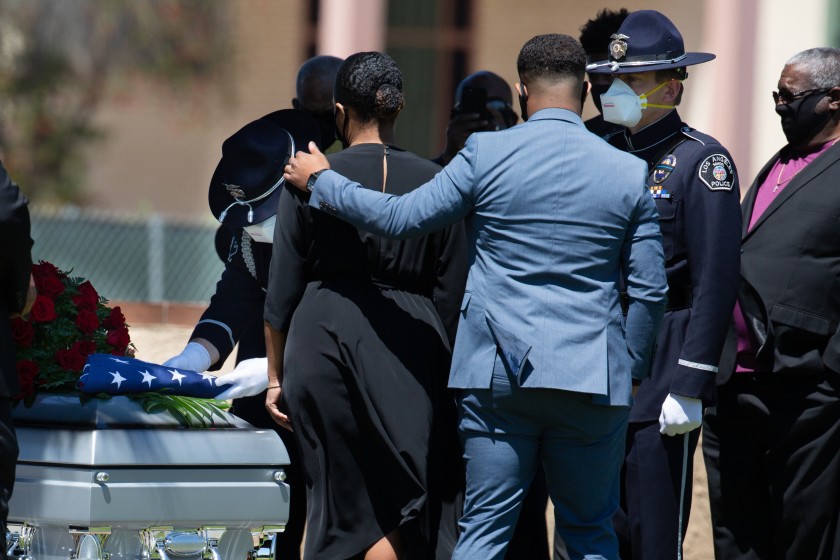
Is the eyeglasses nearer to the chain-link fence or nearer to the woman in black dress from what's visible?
the woman in black dress

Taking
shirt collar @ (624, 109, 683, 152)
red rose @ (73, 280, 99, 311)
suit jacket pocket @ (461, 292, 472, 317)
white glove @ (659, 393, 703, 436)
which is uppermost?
shirt collar @ (624, 109, 683, 152)

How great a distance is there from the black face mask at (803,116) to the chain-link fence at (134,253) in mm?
5054

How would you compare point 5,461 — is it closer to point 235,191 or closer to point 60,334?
point 60,334

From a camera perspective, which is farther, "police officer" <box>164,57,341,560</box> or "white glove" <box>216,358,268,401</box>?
"police officer" <box>164,57,341,560</box>

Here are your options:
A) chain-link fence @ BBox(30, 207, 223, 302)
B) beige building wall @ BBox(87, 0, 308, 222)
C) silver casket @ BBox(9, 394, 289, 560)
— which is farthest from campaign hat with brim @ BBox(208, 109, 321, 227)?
beige building wall @ BBox(87, 0, 308, 222)

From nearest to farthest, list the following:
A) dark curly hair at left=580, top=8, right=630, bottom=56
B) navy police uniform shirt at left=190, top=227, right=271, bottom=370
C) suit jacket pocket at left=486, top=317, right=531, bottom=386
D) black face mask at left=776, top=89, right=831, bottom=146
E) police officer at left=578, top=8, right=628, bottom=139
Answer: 1. suit jacket pocket at left=486, top=317, right=531, bottom=386
2. black face mask at left=776, top=89, right=831, bottom=146
3. navy police uniform shirt at left=190, top=227, right=271, bottom=370
4. police officer at left=578, top=8, right=628, bottom=139
5. dark curly hair at left=580, top=8, right=630, bottom=56

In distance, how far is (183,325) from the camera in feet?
26.4

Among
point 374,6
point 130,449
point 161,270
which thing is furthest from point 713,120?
point 130,449

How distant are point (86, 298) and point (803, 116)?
2403 millimetres

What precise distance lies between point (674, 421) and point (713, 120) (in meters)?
6.28

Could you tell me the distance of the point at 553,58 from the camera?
375 cm

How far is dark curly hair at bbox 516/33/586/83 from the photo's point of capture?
3752 millimetres

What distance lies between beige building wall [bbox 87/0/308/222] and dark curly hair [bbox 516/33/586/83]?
10882 mm

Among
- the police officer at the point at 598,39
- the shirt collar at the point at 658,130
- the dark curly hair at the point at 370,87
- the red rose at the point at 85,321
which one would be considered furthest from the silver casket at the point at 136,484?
the police officer at the point at 598,39
